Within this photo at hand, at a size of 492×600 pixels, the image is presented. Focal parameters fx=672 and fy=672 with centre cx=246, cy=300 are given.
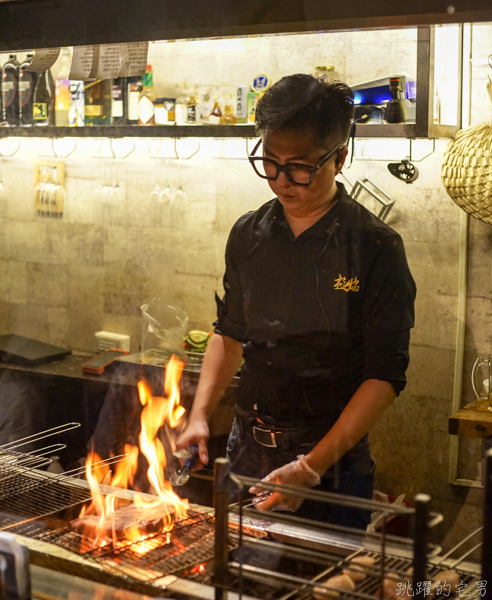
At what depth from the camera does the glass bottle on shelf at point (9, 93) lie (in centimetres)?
209

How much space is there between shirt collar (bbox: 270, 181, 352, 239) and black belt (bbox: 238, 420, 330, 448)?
0.38 metres

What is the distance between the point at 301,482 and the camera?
4.08ft

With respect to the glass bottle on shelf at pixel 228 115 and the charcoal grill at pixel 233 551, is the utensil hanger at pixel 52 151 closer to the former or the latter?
the glass bottle on shelf at pixel 228 115

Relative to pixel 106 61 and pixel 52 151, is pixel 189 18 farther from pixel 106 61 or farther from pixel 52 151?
pixel 52 151

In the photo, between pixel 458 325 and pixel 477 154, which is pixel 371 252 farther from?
pixel 458 325

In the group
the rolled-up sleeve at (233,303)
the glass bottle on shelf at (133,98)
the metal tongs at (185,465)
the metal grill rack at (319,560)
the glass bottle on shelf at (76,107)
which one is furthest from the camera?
the glass bottle on shelf at (76,107)

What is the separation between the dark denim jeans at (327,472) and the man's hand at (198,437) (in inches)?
3.0

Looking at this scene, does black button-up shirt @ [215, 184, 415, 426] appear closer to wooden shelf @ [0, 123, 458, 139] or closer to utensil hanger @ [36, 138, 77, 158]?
wooden shelf @ [0, 123, 458, 139]

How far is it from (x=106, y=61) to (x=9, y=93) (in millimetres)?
1088

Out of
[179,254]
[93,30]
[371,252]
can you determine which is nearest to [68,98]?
[179,254]

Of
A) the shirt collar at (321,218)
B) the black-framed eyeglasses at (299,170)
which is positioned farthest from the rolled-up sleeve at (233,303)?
the black-framed eyeglasses at (299,170)

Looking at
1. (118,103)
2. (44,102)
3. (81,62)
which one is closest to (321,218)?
(81,62)

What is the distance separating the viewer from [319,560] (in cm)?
89

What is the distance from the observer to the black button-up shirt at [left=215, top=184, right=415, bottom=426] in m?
1.22
